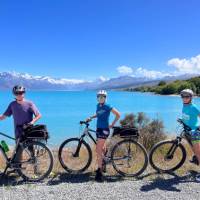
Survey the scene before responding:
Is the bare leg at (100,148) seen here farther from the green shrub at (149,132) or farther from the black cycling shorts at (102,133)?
the green shrub at (149,132)

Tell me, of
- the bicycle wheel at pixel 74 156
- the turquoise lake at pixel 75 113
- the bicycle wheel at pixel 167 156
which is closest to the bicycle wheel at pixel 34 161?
the bicycle wheel at pixel 74 156

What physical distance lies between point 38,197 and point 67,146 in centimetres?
208

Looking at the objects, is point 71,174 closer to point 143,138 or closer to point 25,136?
point 25,136

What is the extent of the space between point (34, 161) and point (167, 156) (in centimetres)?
297

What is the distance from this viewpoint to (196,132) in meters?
7.34

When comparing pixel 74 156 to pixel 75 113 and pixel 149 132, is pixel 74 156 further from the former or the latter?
pixel 75 113

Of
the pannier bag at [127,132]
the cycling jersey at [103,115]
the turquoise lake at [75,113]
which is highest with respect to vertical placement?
the cycling jersey at [103,115]

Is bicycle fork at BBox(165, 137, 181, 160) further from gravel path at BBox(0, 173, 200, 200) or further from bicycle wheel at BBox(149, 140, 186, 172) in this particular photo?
gravel path at BBox(0, 173, 200, 200)

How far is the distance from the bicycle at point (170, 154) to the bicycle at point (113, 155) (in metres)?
0.33

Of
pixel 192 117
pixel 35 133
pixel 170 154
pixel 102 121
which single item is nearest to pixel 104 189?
pixel 102 121

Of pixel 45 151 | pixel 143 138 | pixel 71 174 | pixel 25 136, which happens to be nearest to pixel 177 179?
pixel 71 174

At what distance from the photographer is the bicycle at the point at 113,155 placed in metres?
7.50

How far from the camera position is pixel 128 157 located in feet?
24.9

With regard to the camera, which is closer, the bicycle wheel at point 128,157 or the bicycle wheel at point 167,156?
the bicycle wheel at point 128,157
